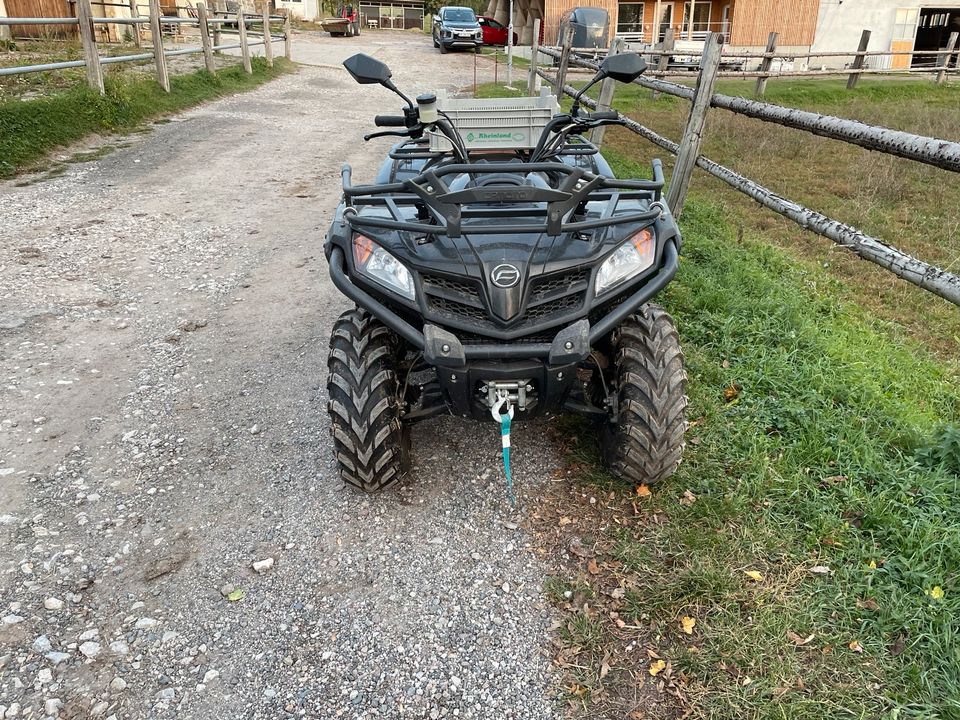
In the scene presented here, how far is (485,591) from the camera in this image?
2555 millimetres

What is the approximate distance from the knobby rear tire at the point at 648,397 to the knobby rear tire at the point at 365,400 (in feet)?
2.88

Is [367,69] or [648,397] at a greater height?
[367,69]

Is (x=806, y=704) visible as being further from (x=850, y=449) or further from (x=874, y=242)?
(x=874, y=242)

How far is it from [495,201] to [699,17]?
A: 98.7 ft

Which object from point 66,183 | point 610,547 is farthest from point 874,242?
point 66,183

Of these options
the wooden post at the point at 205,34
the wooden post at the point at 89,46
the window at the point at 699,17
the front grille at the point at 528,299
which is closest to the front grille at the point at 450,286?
the front grille at the point at 528,299

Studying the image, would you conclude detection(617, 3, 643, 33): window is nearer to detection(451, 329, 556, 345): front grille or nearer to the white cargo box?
the white cargo box

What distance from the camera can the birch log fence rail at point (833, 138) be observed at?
2814mm

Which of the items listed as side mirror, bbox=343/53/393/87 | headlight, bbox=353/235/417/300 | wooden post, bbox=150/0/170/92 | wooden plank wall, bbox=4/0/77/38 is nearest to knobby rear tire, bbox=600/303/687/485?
headlight, bbox=353/235/417/300

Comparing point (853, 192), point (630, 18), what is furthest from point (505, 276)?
point (630, 18)

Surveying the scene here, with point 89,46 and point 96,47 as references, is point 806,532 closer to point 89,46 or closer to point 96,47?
point 89,46

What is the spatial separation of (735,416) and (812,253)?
333cm

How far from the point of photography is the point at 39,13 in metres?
17.7

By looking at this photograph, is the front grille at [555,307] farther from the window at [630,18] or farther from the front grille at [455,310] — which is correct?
the window at [630,18]
